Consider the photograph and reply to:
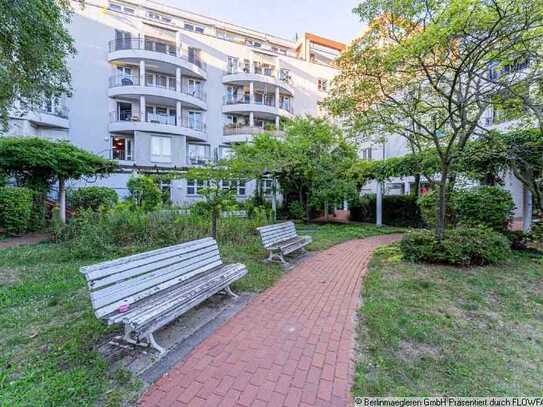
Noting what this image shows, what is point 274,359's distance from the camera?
2.64m

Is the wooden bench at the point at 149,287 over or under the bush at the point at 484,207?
under

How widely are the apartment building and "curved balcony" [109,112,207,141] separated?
0.08 metres

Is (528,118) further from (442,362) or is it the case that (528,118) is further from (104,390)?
(104,390)

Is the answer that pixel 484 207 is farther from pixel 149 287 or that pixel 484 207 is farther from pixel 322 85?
pixel 322 85

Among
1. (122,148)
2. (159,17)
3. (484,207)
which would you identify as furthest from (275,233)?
(159,17)

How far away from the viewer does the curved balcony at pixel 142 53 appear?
20.9 m

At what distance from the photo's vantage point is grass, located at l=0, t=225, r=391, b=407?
2.12m

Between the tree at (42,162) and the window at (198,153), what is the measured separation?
38.0ft

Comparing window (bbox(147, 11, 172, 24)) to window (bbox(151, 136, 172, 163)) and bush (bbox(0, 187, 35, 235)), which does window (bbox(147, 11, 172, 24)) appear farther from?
bush (bbox(0, 187, 35, 235))

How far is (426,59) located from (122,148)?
22.7 m

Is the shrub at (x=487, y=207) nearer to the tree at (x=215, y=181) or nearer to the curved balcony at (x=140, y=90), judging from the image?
the tree at (x=215, y=181)

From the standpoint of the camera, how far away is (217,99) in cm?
2548

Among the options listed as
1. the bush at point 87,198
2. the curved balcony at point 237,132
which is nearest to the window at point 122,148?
the bush at point 87,198

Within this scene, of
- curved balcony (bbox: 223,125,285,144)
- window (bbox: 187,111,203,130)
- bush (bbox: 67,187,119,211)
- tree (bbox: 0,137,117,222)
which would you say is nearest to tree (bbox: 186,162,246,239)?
tree (bbox: 0,137,117,222)
